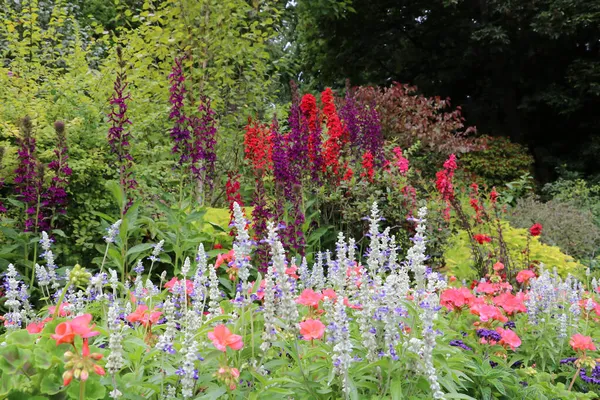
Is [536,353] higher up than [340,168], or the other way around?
[340,168]

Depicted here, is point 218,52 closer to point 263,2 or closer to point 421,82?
point 263,2

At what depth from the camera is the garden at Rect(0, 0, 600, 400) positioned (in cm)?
162

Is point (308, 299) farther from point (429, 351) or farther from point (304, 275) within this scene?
point (304, 275)

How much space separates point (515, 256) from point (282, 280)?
4.46m

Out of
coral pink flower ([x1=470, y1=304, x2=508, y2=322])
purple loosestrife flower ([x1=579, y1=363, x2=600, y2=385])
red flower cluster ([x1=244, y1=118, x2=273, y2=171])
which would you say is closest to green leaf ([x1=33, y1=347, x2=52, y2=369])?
coral pink flower ([x1=470, y1=304, x2=508, y2=322])

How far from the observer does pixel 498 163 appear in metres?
11.5

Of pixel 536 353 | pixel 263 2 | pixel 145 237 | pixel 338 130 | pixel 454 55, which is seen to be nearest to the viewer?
pixel 536 353

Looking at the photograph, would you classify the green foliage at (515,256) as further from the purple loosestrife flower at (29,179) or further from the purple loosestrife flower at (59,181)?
the purple loosestrife flower at (29,179)

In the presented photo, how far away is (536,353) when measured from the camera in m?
2.55

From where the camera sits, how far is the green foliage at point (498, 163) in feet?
37.4

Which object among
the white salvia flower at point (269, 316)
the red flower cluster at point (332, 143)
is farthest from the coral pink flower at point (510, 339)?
the red flower cluster at point (332, 143)

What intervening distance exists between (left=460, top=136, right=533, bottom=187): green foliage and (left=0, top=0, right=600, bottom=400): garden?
1.45 meters

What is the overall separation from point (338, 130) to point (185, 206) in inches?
72.2

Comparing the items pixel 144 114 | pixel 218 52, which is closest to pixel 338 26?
pixel 218 52
